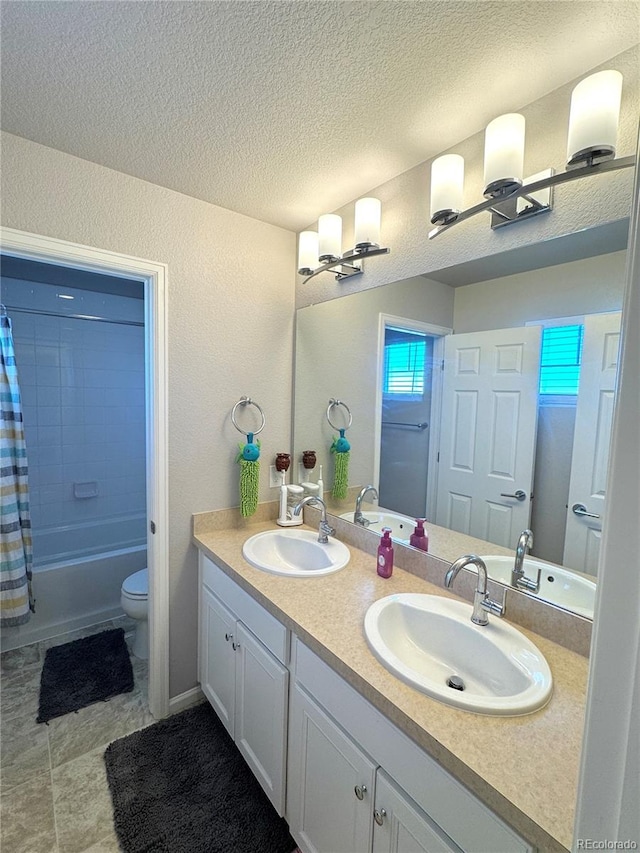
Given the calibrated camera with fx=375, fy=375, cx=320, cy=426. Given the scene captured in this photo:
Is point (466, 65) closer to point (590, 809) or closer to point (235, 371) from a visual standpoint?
point (235, 371)

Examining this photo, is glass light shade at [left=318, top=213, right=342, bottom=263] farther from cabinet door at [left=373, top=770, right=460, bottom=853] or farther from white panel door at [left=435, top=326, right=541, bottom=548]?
cabinet door at [left=373, top=770, right=460, bottom=853]

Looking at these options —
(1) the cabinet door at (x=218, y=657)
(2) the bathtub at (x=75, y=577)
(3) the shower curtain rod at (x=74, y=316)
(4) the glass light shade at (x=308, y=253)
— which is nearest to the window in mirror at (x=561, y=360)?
(4) the glass light shade at (x=308, y=253)

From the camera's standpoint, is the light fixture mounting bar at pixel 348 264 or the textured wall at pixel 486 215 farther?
the light fixture mounting bar at pixel 348 264

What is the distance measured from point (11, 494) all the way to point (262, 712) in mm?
1693

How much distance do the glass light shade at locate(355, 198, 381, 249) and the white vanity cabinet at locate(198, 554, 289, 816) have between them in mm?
1410

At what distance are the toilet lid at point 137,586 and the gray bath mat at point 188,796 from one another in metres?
0.63

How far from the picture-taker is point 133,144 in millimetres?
1318

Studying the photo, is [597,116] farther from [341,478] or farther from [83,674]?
[83,674]

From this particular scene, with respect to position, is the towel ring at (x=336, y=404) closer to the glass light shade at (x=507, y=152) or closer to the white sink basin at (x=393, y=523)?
the white sink basin at (x=393, y=523)

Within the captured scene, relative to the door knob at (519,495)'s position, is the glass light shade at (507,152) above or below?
above

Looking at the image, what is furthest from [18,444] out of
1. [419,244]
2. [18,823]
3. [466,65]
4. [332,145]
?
[466,65]

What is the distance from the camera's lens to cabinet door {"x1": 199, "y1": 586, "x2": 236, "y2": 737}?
1518mm

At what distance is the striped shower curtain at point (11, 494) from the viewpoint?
6.43ft

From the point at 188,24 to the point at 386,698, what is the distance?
162cm
